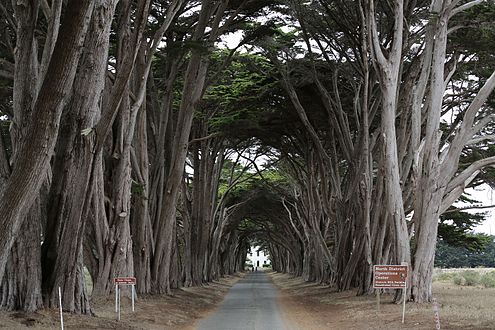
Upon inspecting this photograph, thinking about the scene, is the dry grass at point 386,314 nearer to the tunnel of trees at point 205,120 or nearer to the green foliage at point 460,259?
the tunnel of trees at point 205,120

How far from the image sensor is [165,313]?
18109 mm

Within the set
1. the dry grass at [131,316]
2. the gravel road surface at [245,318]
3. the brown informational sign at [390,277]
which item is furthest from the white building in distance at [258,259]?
the brown informational sign at [390,277]

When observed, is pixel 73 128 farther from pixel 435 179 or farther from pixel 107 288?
pixel 435 179

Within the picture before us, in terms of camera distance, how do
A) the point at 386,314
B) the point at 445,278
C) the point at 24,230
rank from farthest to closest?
1. the point at 445,278
2. the point at 386,314
3. the point at 24,230

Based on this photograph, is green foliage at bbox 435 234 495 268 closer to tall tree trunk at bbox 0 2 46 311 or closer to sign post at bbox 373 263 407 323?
sign post at bbox 373 263 407 323

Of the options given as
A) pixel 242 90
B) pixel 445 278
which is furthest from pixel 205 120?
pixel 445 278

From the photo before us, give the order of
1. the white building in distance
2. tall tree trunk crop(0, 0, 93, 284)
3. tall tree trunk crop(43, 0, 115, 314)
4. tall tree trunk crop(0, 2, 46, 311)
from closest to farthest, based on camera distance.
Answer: tall tree trunk crop(0, 0, 93, 284) → tall tree trunk crop(0, 2, 46, 311) → tall tree trunk crop(43, 0, 115, 314) → the white building in distance

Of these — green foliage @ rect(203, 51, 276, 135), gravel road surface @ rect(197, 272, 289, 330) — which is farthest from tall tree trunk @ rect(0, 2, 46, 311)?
green foliage @ rect(203, 51, 276, 135)

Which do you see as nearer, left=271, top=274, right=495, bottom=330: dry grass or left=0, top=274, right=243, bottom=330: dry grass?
left=0, top=274, right=243, bottom=330: dry grass

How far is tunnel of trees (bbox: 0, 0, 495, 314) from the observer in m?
11.7

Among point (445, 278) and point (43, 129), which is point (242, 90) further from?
point (445, 278)

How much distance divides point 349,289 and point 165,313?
10.5 meters

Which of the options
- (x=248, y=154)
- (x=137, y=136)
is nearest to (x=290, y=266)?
(x=248, y=154)

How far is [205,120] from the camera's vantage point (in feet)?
103
